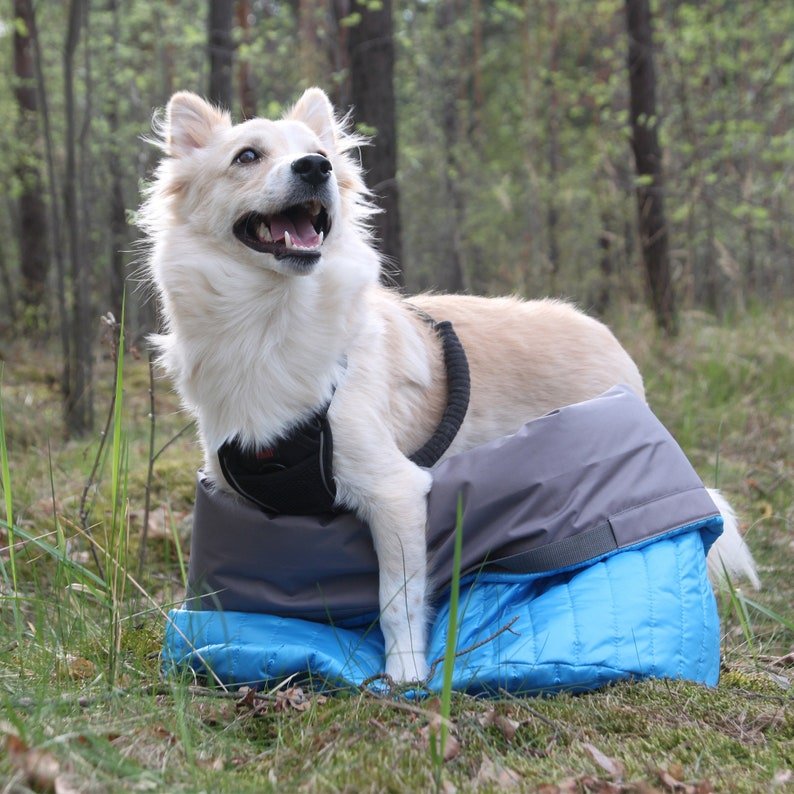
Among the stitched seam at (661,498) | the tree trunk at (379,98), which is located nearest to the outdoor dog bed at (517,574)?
the stitched seam at (661,498)

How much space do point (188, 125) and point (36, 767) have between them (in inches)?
89.0

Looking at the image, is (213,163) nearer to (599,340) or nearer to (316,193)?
(316,193)

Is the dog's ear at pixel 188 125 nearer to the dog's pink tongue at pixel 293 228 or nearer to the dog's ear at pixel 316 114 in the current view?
the dog's ear at pixel 316 114

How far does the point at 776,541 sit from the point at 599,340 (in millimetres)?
1234

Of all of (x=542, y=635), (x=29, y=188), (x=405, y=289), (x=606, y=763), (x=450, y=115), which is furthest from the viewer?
(x=450, y=115)

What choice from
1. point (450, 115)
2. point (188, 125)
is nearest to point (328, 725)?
point (188, 125)

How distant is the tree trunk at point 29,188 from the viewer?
11.8m

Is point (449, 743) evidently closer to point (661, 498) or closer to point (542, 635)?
point (542, 635)

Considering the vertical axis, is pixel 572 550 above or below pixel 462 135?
below

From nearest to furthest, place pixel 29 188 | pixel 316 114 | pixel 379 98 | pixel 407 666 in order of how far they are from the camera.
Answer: pixel 407 666 → pixel 316 114 → pixel 379 98 → pixel 29 188

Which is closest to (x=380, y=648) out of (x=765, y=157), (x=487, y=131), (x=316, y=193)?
(x=316, y=193)

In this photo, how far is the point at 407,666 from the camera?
A: 8.32 feet

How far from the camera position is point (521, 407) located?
3.36m

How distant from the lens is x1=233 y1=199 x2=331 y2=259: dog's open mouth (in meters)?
2.81
